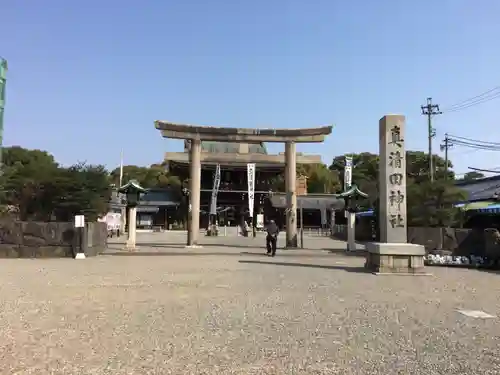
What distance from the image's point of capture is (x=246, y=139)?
25688 mm

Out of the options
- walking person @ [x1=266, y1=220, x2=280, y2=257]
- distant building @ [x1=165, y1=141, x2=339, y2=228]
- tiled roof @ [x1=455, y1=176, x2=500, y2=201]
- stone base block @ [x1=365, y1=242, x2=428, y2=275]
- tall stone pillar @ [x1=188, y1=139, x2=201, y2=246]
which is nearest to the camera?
stone base block @ [x1=365, y1=242, x2=428, y2=275]

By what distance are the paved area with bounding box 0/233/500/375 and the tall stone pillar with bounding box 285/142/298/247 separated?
12.8 m

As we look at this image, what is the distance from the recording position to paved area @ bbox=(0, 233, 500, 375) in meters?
4.92

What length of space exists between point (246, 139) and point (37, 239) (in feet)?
39.5

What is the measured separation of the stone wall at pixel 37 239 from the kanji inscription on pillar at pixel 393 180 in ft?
36.3

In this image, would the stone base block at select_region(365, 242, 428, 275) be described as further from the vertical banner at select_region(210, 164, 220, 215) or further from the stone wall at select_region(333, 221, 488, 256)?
the vertical banner at select_region(210, 164, 220, 215)

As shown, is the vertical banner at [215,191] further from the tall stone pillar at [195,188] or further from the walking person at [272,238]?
the walking person at [272,238]

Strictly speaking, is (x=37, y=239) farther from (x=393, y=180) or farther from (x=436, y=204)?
(x=436, y=204)

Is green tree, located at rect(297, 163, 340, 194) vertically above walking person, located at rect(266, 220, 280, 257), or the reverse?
green tree, located at rect(297, 163, 340, 194)

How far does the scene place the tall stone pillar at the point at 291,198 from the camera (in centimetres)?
2528

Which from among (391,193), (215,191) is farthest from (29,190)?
(215,191)

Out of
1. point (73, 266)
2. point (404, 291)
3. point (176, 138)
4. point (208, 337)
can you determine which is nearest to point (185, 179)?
point (176, 138)

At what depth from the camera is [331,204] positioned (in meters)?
53.8

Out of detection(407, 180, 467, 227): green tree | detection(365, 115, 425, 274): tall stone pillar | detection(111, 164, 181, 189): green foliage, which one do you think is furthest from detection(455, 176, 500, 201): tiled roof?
detection(111, 164, 181, 189): green foliage
